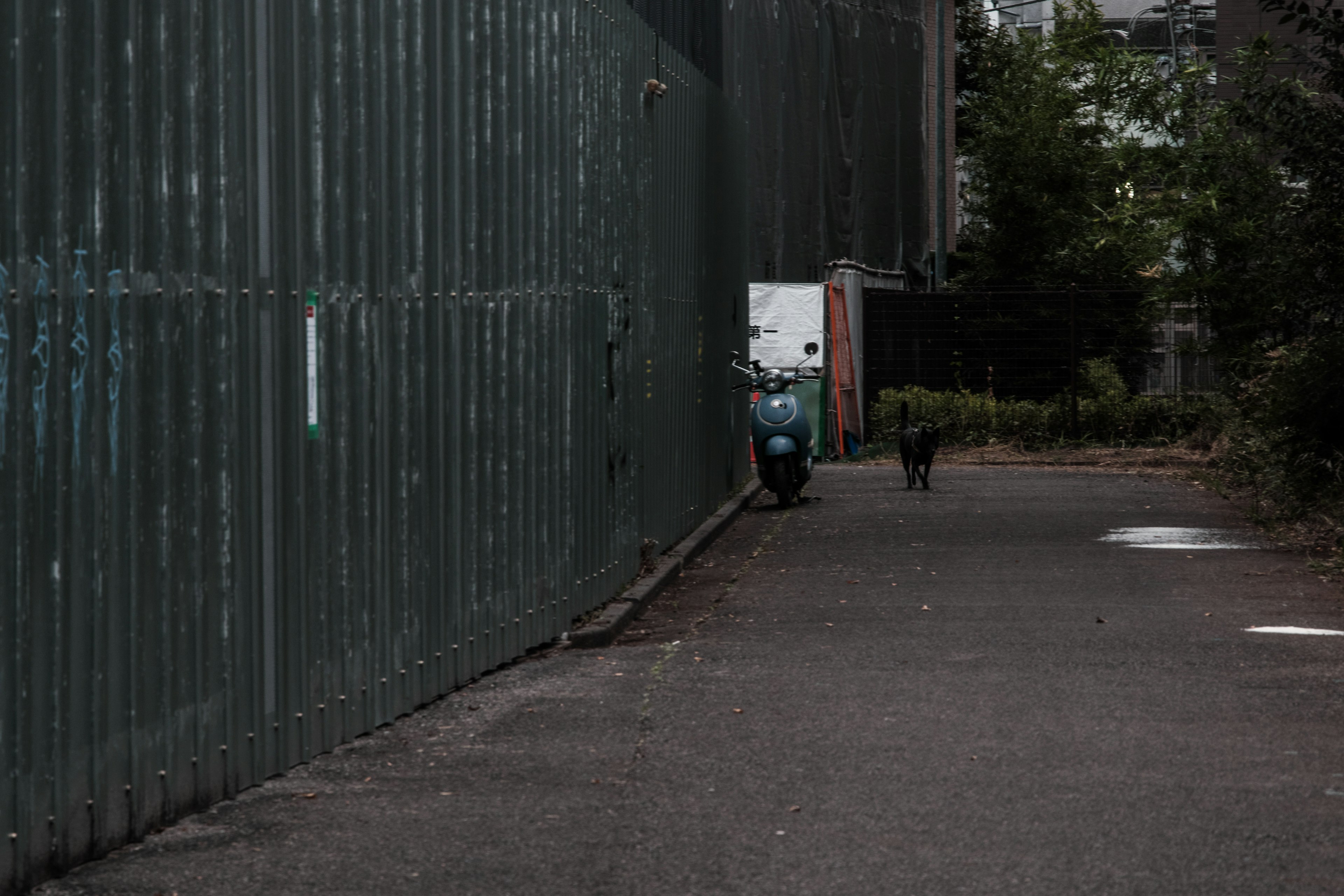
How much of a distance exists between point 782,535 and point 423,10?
27.4ft

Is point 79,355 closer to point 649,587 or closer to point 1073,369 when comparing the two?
point 649,587

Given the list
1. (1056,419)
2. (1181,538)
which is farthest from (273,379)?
(1056,419)

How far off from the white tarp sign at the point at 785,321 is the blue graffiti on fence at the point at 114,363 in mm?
18650

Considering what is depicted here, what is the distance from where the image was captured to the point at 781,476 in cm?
1730

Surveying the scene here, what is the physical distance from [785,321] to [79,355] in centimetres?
1911

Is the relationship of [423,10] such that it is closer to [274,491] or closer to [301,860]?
[274,491]

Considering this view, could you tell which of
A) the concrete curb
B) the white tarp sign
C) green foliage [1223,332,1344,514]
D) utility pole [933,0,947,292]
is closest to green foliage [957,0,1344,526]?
green foliage [1223,332,1344,514]

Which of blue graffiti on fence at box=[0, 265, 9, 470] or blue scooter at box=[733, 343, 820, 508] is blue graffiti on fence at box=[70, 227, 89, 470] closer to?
blue graffiti on fence at box=[0, 265, 9, 470]

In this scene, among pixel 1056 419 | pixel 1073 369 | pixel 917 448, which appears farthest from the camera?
pixel 1056 419

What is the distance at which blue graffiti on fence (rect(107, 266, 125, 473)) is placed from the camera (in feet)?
16.9

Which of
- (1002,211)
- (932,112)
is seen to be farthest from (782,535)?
(932,112)

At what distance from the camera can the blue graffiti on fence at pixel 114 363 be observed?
516 centimetres

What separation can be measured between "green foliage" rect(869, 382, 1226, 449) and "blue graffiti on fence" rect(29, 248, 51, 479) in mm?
20891

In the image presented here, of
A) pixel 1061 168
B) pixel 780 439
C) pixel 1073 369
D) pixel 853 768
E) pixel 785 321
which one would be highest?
pixel 1061 168
